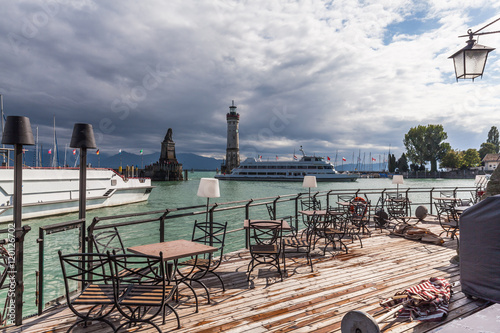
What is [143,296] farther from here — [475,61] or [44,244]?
[475,61]

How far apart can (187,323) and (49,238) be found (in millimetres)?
1900

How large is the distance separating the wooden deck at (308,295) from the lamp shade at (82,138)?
106 inches

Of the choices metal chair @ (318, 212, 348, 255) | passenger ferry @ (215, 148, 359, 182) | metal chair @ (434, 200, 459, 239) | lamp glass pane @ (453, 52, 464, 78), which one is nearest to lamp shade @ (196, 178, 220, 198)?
metal chair @ (318, 212, 348, 255)

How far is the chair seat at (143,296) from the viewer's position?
8.43ft

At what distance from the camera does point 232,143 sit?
94.9 meters

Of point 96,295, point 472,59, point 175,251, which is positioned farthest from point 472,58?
point 96,295

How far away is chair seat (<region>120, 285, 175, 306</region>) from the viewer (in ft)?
8.43

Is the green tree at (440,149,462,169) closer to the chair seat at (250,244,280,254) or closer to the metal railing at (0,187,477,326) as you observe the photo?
the metal railing at (0,187,477,326)

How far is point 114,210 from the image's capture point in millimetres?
26734

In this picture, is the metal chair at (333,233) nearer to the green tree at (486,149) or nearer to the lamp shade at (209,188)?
the lamp shade at (209,188)

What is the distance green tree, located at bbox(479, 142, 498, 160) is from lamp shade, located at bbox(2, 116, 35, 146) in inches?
4806

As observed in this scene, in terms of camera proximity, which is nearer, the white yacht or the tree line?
the white yacht

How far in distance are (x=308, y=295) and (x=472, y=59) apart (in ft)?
14.1

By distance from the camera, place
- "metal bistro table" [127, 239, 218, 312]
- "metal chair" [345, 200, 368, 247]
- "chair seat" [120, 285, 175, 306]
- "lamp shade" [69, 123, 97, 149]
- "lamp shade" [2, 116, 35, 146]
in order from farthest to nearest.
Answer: "metal chair" [345, 200, 368, 247], "lamp shade" [69, 123, 97, 149], "lamp shade" [2, 116, 35, 146], "metal bistro table" [127, 239, 218, 312], "chair seat" [120, 285, 175, 306]
